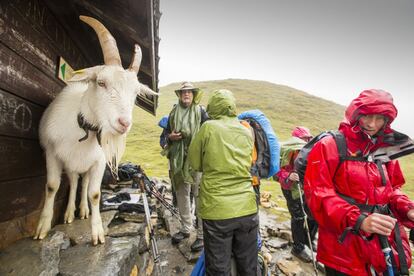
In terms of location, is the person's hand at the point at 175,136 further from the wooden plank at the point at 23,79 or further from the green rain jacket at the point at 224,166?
the wooden plank at the point at 23,79

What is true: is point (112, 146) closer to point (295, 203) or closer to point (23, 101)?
point (23, 101)

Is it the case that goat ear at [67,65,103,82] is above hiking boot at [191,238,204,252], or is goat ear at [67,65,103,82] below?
above

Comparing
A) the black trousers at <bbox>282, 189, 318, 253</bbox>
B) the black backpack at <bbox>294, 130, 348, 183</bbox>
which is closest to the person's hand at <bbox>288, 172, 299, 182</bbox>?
the black trousers at <bbox>282, 189, 318, 253</bbox>

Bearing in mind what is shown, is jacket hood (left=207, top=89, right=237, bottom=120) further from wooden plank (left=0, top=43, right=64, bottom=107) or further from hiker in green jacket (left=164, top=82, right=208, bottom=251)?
wooden plank (left=0, top=43, right=64, bottom=107)

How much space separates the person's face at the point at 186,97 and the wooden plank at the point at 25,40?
106 inches

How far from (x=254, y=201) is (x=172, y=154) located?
2.63 metres

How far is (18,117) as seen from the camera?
3.35 metres

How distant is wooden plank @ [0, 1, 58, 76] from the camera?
9.32ft

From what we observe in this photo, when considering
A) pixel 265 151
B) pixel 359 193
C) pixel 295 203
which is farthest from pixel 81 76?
pixel 295 203

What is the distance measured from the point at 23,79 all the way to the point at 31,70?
283 millimetres

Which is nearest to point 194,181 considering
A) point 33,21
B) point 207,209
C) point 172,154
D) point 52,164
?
point 172,154

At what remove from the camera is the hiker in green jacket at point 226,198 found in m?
3.11

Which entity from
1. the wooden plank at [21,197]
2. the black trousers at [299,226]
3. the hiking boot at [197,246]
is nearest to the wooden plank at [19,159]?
the wooden plank at [21,197]

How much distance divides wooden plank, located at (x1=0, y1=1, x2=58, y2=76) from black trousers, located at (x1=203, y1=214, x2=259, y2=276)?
3611mm
